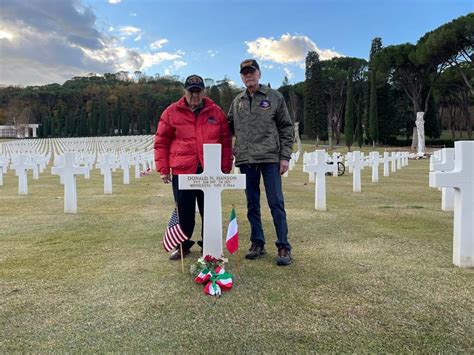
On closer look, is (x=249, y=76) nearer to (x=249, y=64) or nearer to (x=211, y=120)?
(x=249, y=64)

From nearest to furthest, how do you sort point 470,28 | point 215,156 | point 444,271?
point 444,271
point 215,156
point 470,28

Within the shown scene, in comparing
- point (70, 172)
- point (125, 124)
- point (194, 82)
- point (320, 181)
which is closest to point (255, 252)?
point (194, 82)

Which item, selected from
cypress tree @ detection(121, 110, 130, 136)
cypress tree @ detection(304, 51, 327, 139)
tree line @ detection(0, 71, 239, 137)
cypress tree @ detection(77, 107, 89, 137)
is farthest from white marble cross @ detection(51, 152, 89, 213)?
cypress tree @ detection(121, 110, 130, 136)

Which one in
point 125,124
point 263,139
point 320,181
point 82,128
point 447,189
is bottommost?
point 447,189

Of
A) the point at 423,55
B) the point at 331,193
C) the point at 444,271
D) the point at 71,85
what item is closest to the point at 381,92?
the point at 423,55

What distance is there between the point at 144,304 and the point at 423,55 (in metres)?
37.5

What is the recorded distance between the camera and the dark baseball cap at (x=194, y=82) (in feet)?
13.0

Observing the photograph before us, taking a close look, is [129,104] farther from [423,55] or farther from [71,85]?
[423,55]

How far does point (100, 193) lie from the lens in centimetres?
1046

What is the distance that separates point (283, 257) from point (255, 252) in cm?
35

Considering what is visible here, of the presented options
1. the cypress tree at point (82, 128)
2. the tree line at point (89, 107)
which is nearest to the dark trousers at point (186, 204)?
the tree line at point (89, 107)

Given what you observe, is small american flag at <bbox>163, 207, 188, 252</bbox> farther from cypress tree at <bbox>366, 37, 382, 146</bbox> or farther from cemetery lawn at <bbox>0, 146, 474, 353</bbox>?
cypress tree at <bbox>366, 37, 382, 146</bbox>

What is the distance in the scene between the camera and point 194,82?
398cm

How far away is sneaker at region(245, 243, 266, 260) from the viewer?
4085 millimetres
